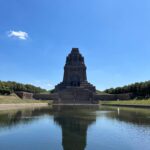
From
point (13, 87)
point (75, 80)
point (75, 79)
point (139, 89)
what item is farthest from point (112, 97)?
point (13, 87)

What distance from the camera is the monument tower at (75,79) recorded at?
365ft

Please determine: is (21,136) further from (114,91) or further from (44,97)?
(114,91)

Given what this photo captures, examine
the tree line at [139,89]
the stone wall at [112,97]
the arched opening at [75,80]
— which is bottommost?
the stone wall at [112,97]

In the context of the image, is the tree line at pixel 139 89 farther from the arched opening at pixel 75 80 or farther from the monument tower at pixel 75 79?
the arched opening at pixel 75 80

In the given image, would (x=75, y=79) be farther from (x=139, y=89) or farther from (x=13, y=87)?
(x=139, y=89)

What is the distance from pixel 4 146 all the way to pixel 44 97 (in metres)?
90.0

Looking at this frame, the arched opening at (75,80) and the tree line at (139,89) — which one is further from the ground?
the arched opening at (75,80)

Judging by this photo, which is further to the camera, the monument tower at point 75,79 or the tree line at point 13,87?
the monument tower at point 75,79

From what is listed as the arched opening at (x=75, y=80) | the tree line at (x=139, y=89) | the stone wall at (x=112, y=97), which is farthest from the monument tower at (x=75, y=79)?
the tree line at (x=139, y=89)

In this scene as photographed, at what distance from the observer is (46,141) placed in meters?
21.3

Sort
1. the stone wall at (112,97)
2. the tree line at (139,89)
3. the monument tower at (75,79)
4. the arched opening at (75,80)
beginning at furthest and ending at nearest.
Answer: the arched opening at (75,80) < the monument tower at (75,79) < the stone wall at (112,97) < the tree line at (139,89)

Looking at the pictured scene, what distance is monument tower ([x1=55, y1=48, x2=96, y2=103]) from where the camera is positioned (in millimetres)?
111125

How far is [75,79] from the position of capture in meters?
130

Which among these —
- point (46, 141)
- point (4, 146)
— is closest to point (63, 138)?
point (46, 141)
